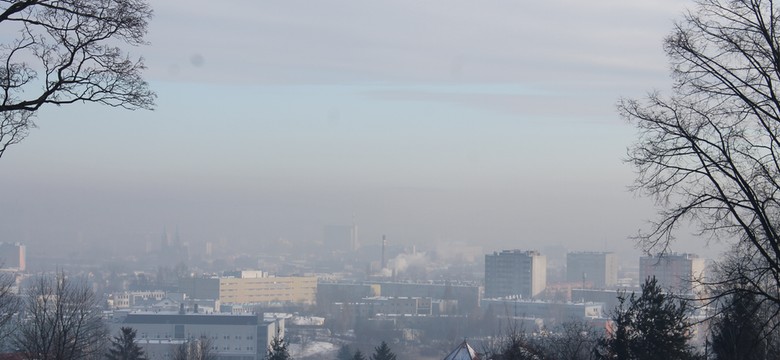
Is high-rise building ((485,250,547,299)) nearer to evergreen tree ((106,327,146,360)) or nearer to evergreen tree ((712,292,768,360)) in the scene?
evergreen tree ((106,327,146,360))

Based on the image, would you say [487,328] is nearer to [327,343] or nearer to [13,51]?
[327,343]

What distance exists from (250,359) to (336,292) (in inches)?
2346

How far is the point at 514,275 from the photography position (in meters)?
146

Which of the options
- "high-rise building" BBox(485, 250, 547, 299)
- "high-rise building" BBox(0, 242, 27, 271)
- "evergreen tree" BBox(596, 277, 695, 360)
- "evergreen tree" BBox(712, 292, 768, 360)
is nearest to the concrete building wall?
"high-rise building" BBox(485, 250, 547, 299)

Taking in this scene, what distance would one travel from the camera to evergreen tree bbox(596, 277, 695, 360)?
1939cm

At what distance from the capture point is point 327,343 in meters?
83.6

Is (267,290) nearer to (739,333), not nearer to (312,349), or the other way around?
(312,349)

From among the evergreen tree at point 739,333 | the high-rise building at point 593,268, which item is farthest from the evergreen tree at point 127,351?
the high-rise building at point 593,268

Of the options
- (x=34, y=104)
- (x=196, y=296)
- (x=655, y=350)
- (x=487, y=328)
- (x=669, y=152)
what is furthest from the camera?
(x=196, y=296)

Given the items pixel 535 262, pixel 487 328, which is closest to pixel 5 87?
pixel 487 328

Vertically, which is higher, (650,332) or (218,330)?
(650,332)

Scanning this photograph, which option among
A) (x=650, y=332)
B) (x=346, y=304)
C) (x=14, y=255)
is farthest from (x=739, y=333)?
(x=14, y=255)

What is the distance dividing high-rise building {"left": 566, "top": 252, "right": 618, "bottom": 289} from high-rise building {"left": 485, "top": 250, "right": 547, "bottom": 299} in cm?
1999

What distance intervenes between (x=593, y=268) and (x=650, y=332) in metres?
153
